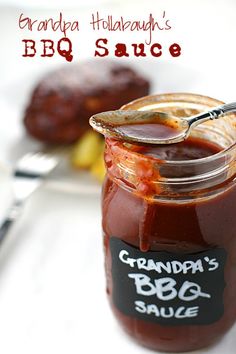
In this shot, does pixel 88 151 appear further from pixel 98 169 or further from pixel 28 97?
pixel 28 97

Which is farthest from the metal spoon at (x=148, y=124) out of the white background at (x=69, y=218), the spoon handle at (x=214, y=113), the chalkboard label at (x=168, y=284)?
the white background at (x=69, y=218)

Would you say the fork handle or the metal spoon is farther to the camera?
the fork handle

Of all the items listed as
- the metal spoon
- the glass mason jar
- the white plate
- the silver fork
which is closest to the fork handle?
the silver fork

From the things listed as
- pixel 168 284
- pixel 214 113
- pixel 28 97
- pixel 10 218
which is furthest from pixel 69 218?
pixel 214 113

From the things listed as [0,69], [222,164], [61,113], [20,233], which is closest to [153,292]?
[222,164]

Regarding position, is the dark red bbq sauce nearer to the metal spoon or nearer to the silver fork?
the metal spoon

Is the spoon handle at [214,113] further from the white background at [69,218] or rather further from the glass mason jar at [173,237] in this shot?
the white background at [69,218]

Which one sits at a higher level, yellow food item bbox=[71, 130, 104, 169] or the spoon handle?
the spoon handle

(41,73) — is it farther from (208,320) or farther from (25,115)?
(208,320)
